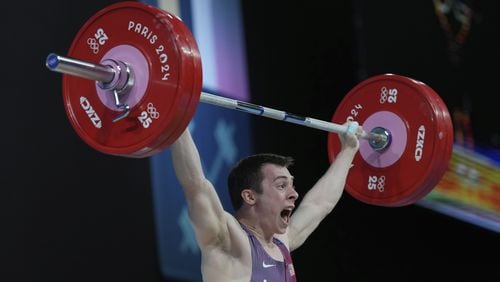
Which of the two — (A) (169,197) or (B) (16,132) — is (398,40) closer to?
(A) (169,197)

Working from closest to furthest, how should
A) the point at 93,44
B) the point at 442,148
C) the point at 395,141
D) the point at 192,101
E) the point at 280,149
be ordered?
the point at 192,101
the point at 93,44
the point at 442,148
the point at 395,141
the point at 280,149

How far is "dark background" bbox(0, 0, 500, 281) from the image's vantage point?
12.0ft

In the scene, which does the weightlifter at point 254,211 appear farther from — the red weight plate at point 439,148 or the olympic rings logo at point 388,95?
the red weight plate at point 439,148

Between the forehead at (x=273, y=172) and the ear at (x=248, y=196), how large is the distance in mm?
80

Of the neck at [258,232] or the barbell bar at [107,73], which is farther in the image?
the neck at [258,232]

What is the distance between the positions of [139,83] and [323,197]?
1.16 meters

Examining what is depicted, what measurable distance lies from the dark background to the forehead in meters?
0.91

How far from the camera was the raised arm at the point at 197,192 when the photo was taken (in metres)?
2.75

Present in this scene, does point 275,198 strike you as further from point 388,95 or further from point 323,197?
point 388,95

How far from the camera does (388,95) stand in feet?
12.1

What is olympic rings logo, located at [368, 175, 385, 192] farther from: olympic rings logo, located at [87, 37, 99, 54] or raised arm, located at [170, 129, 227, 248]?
olympic rings logo, located at [87, 37, 99, 54]

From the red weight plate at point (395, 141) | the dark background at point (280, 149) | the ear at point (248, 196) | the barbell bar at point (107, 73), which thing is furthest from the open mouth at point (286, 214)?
the dark background at point (280, 149)

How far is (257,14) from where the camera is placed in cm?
489

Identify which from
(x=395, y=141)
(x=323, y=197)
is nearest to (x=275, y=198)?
(x=323, y=197)
